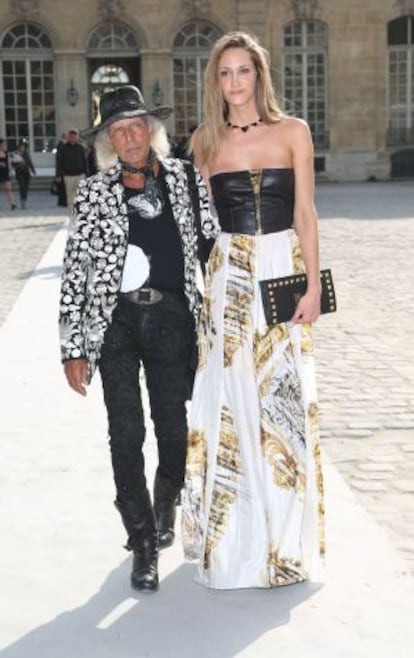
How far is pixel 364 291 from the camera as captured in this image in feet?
39.8

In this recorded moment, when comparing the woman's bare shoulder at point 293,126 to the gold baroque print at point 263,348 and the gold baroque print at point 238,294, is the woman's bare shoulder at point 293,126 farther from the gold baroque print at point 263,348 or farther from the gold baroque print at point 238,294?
the gold baroque print at point 263,348

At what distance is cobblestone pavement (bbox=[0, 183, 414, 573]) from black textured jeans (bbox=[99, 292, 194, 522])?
3.69ft

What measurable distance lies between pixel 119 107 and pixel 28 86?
29.9 metres

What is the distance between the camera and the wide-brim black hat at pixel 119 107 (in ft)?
14.1

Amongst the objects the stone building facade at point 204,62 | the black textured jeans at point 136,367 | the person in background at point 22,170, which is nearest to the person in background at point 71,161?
the person in background at point 22,170

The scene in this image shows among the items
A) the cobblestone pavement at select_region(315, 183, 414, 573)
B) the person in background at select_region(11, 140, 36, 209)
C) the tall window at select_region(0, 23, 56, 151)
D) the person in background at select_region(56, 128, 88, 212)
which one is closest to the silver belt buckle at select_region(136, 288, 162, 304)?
the cobblestone pavement at select_region(315, 183, 414, 573)

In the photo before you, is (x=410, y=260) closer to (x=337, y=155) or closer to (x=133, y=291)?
(x=133, y=291)

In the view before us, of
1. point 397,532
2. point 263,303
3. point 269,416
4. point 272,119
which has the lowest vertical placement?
point 397,532

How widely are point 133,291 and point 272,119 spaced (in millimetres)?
803

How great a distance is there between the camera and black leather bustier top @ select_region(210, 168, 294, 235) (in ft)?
13.8

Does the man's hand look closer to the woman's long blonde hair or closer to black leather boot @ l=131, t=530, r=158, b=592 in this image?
black leather boot @ l=131, t=530, r=158, b=592

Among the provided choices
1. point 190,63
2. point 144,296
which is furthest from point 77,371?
point 190,63

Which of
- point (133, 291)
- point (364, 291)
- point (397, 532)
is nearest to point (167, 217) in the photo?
point (133, 291)

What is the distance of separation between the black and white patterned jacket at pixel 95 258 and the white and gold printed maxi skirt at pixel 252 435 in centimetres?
28
